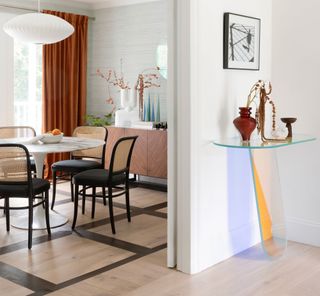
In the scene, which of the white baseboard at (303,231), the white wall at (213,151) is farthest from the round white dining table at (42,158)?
the white baseboard at (303,231)

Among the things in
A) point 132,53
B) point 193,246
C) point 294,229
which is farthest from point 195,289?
point 132,53

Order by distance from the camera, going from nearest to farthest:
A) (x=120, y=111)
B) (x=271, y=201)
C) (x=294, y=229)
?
(x=271, y=201) < (x=294, y=229) < (x=120, y=111)

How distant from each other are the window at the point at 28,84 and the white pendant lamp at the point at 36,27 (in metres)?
2.19

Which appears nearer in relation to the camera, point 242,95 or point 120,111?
point 242,95

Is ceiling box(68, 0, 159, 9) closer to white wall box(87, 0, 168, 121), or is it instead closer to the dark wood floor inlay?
white wall box(87, 0, 168, 121)

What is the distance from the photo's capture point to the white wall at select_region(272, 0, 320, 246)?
3.96 metres

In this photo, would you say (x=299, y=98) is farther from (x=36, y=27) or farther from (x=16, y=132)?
(x=16, y=132)

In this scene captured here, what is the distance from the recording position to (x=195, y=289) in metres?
3.14

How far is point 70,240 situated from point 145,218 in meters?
0.93

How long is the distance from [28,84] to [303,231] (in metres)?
4.22

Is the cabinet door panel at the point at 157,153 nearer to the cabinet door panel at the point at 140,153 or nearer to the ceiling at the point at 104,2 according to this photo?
the cabinet door panel at the point at 140,153

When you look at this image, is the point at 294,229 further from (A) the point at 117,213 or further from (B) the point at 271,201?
(A) the point at 117,213

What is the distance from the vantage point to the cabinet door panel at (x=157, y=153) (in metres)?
5.86

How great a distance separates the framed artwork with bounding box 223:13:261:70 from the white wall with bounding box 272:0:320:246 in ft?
0.94
